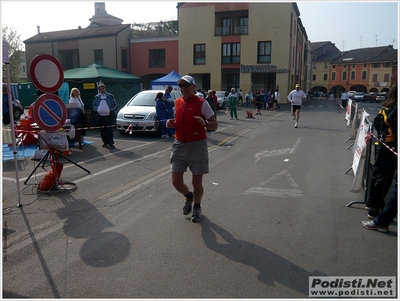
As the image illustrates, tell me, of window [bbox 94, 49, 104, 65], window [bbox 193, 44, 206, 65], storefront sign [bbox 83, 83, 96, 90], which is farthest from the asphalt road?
window [bbox 94, 49, 104, 65]

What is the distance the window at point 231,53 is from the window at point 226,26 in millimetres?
1494

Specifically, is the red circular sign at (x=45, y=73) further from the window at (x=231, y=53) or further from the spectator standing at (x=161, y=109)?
the window at (x=231, y=53)

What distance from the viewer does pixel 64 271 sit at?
359 centimetres

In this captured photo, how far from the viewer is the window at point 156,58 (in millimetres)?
45250

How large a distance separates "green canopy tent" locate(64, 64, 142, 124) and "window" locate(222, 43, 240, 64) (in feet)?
83.0

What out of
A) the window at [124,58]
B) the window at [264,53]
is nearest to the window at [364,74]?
the window at [264,53]

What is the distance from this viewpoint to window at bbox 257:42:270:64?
40125 mm

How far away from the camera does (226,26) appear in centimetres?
4206

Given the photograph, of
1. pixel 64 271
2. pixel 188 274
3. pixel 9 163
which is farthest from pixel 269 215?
pixel 9 163

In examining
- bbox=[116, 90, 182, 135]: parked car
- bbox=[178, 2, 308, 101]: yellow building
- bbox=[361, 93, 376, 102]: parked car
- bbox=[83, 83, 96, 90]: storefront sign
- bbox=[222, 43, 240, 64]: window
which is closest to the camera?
bbox=[116, 90, 182, 135]: parked car

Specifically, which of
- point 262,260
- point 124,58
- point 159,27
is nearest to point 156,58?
point 124,58

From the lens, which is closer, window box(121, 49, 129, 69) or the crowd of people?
the crowd of people

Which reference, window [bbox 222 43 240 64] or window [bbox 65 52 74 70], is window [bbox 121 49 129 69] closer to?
window [bbox 65 52 74 70]

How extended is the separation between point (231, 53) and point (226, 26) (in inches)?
131
